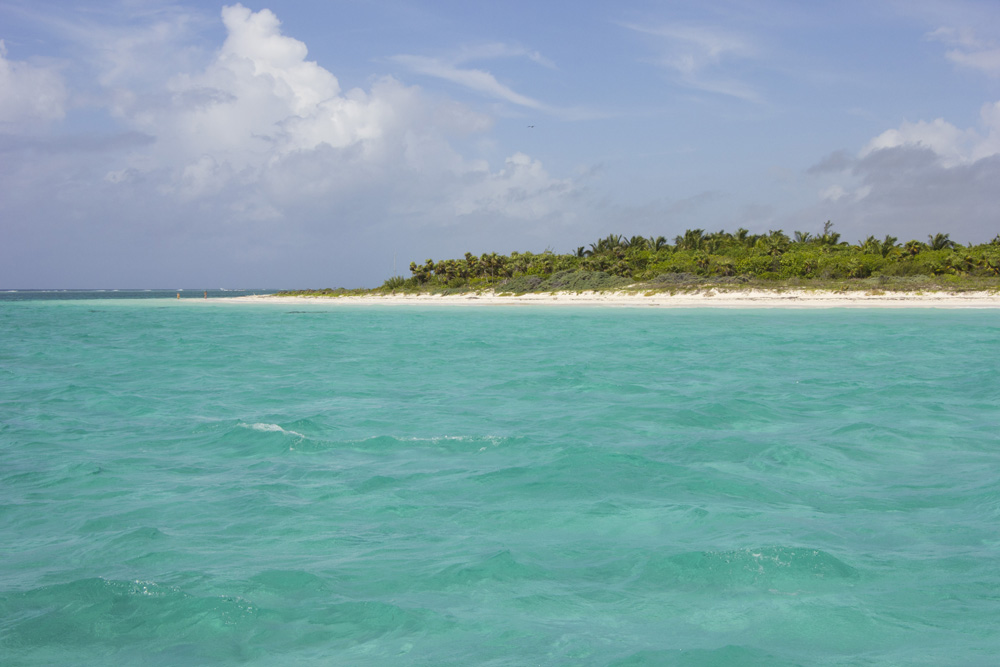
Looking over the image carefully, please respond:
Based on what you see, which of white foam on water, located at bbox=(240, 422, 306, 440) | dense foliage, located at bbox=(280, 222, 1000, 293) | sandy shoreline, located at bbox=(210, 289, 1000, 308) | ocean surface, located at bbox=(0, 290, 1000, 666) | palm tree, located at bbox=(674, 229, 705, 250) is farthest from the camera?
palm tree, located at bbox=(674, 229, 705, 250)

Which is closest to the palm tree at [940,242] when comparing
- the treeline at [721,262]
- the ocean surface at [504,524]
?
the treeline at [721,262]

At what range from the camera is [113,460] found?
31.8 ft

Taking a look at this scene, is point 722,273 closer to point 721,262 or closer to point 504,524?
point 721,262

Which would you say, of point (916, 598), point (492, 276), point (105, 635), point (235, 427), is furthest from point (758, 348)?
point (492, 276)

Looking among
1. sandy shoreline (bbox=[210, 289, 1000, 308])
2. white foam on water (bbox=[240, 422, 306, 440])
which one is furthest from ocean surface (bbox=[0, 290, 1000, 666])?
sandy shoreline (bbox=[210, 289, 1000, 308])

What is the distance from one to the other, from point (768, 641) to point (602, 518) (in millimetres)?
2617

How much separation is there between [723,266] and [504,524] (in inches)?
2619

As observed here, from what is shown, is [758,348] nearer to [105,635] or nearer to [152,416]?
[152,416]

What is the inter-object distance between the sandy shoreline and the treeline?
12.6ft

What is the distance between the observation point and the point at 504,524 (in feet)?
23.3

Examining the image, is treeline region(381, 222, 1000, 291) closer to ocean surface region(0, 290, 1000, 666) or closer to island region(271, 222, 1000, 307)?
island region(271, 222, 1000, 307)

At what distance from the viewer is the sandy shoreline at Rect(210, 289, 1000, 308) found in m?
52.0

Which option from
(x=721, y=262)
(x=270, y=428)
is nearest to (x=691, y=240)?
(x=721, y=262)

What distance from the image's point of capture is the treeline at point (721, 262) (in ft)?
211
